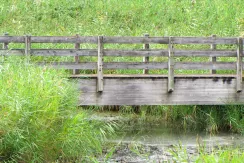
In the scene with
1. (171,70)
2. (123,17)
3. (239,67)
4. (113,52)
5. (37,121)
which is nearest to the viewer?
(37,121)

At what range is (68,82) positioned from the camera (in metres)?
13.4

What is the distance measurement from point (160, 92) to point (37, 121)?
6958 millimetres

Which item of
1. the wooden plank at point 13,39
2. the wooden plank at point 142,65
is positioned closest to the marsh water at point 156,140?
the wooden plank at point 142,65

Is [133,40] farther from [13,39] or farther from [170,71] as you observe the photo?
[13,39]

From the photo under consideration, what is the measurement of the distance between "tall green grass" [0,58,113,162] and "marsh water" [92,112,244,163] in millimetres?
1850

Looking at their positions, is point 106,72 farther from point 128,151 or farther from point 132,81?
point 128,151

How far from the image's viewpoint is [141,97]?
1670 centimetres

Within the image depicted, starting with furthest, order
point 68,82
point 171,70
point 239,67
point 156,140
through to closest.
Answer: point 239,67
point 171,70
point 156,140
point 68,82

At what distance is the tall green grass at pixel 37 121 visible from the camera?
32.8 feet

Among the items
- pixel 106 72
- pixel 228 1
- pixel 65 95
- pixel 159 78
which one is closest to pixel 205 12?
pixel 228 1

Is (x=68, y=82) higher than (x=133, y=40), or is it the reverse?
(x=133, y=40)

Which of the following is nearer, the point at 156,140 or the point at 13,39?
the point at 156,140

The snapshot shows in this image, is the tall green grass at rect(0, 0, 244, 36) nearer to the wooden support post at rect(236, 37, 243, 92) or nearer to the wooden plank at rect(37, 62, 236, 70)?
the wooden support post at rect(236, 37, 243, 92)

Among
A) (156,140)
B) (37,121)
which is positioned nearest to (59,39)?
(156,140)
